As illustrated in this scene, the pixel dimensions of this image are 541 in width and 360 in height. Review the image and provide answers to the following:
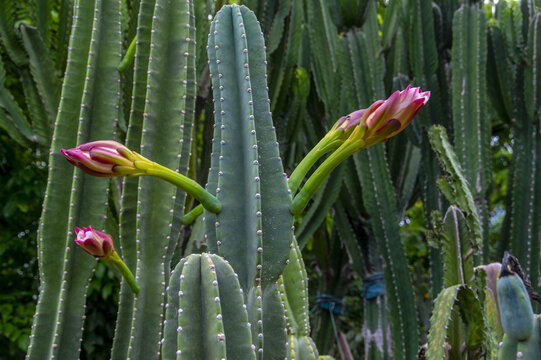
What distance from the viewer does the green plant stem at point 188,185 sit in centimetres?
131

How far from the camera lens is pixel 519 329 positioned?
1249 millimetres

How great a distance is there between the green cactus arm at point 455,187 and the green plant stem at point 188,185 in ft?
3.57

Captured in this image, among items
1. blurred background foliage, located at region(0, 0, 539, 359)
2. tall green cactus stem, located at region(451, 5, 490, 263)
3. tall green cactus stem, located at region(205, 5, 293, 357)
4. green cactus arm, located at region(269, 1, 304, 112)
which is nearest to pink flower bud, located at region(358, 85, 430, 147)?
tall green cactus stem, located at region(205, 5, 293, 357)

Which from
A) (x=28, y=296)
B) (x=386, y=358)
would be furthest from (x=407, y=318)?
(x=28, y=296)

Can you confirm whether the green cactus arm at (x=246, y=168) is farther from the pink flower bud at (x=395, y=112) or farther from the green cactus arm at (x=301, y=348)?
the green cactus arm at (x=301, y=348)

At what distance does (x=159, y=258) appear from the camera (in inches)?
71.2

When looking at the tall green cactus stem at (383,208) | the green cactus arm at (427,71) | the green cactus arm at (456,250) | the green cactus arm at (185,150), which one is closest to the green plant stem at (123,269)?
the green cactus arm at (185,150)

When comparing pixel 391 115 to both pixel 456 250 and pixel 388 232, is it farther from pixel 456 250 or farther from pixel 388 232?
pixel 388 232

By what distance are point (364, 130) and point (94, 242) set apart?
0.70 m

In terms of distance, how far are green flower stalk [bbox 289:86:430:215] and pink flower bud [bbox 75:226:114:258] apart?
485mm

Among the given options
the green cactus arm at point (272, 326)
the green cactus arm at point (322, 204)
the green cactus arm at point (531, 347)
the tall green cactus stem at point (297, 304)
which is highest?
the green cactus arm at point (322, 204)

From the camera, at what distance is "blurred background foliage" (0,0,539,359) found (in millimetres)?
2869

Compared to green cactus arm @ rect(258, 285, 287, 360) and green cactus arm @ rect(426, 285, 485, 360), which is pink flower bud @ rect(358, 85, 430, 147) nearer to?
green cactus arm @ rect(258, 285, 287, 360)

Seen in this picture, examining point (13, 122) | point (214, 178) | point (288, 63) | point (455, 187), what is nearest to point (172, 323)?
point (214, 178)
